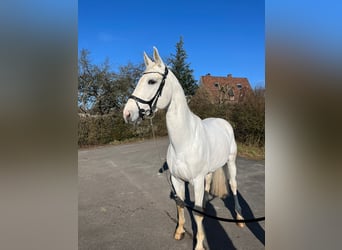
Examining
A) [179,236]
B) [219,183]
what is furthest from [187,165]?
[219,183]

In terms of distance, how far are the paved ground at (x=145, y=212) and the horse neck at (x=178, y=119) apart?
55.5 inches

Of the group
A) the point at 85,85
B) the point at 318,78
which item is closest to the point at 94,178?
the point at 318,78

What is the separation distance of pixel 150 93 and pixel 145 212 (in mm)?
2568

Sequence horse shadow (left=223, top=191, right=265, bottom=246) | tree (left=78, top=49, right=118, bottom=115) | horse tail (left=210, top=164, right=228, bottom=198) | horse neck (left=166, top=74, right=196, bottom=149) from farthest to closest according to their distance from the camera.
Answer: tree (left=78, top=49, right=118, bottom=115)
horse tail (left=210, top=164, right=228, bottom=198)
horse shadow (left=223, top=191, right=265, bottom=246)
horse neck (left=166, top=74, right=196, bottom=149)

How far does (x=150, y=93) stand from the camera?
2.19 meters

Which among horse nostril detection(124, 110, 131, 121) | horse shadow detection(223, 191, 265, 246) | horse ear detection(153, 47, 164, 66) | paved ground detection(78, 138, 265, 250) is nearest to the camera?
horse nostril detection(124, 110, 131, 121)

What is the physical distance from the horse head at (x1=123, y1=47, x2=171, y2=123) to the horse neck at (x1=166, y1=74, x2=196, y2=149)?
85 mm

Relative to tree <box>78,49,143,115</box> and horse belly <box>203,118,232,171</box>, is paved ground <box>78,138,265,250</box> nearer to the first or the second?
horse belly <box>203,118,232,171</box>

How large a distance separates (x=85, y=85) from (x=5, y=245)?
12.6 meters

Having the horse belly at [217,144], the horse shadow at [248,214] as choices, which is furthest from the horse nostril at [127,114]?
the horse shadow at [248,214]

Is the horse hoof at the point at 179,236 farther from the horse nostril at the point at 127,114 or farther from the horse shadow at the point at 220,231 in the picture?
the horse nostril at the point at 127,114

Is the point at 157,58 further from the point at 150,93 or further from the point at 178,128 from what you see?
the point at 178,128

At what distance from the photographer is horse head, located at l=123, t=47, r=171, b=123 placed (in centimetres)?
211

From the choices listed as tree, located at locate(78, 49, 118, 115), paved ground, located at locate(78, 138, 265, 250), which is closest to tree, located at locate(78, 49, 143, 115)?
tree, located at locate(78, 49, 118, 115)
